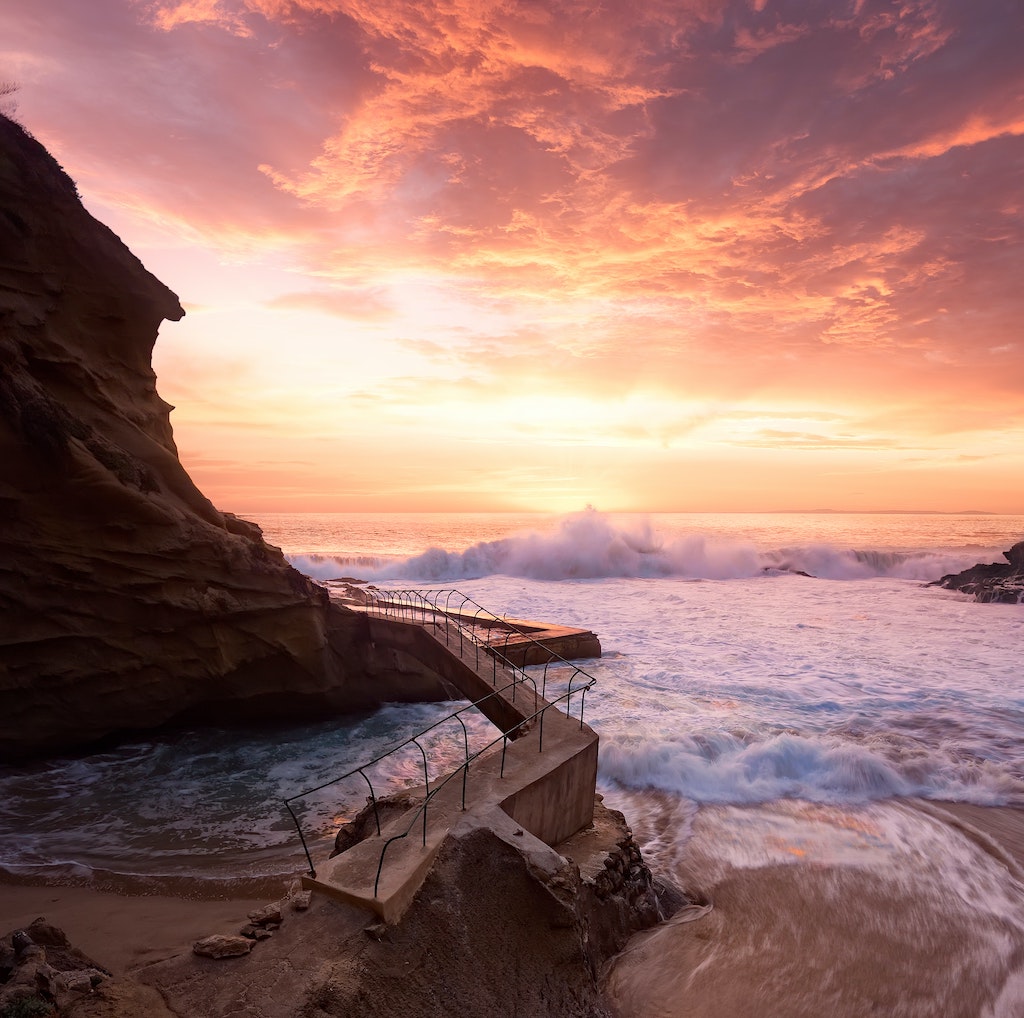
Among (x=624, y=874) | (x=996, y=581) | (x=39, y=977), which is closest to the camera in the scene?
(x=39, y=977)

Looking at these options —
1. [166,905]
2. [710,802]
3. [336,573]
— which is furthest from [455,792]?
[336,573]

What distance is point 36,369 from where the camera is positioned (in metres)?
8.70

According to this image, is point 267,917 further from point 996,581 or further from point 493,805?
point 996,581

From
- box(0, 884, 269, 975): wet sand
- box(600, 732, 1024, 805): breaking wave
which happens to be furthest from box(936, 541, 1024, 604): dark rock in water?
box(0, 884, 269, 975): wet sand

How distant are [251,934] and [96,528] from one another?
7.35 m

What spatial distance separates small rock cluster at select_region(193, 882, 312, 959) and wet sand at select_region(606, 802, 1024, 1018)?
2.76 m

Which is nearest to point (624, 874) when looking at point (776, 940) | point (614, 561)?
point (776, 940)

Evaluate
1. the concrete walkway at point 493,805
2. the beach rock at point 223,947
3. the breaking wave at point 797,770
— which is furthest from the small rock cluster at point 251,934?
the breaking wave at point 797,770

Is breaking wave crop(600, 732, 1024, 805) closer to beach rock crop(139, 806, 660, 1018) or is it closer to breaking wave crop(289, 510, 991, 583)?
beach rock crop(139, 806, 660, 1018)

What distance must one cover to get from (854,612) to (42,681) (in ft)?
91.4

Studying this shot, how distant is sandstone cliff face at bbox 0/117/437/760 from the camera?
27.9 feet

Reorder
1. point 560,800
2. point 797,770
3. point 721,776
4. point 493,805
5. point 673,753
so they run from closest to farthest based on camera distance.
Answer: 1. point 493,805
2. point 560,800
3. point 721,776
4. point 797,770
5. point 673,753

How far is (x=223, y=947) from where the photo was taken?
Result: 12.3 ft

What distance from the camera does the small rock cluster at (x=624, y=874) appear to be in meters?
5.58
